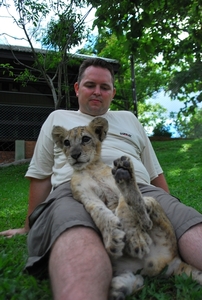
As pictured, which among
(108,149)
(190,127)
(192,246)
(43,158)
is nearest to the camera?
(192,246)

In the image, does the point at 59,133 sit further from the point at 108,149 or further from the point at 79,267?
the point at 79,267

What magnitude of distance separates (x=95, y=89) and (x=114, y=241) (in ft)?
7.30

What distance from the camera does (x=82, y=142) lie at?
374 centimetres

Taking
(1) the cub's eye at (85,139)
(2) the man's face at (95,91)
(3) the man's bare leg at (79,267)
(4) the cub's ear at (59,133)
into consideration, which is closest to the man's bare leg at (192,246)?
(3) the man's bare leg at (79,267)

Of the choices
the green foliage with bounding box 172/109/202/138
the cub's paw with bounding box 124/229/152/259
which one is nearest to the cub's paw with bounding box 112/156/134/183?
the cub's paw with bounding box 124/229/152/259

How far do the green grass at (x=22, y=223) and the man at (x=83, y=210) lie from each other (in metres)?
0.20

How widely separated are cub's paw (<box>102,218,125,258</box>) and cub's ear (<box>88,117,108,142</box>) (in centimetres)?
127

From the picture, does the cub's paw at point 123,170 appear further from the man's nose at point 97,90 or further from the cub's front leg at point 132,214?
the man's nose at point 97,90

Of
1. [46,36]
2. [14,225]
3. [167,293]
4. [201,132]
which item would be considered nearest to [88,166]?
[167,293]

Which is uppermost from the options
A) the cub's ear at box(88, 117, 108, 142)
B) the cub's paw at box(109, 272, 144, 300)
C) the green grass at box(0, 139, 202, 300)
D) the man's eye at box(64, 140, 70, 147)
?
the cub's ear at box(88, 117, 108, 142)

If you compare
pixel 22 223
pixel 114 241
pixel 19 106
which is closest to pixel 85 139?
pixel 114 241

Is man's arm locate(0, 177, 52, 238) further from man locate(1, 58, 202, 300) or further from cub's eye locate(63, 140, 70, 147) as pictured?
cub's eye locate(63, 140, 70, 147)

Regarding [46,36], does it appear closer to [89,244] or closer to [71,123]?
[71,123]

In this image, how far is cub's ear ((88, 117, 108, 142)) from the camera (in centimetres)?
391
